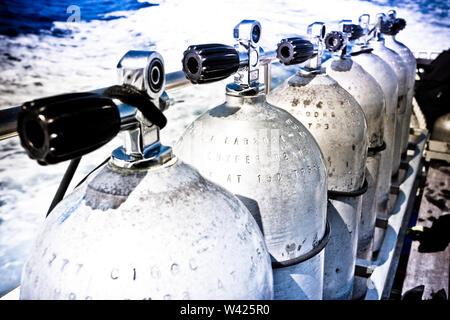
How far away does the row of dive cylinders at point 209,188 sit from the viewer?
36cm

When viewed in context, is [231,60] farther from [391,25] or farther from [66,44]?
[66,44]

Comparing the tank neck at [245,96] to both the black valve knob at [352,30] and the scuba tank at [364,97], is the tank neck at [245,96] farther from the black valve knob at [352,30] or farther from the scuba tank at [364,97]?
the black valve knob at [352,30]

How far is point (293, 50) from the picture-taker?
2.76 ft

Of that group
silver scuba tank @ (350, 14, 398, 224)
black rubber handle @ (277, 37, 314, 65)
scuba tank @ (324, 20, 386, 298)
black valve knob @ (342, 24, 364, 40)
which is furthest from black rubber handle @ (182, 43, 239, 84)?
silver scuba tank @ (350, 14, 398, 224)

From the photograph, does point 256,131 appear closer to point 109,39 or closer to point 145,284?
point 145,284

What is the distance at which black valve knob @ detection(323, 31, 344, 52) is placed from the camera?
3.85 feet

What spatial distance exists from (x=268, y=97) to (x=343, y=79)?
1.01 feet

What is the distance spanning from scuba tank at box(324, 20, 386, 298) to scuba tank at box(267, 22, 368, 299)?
0.20 metres

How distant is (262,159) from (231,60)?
15 cm

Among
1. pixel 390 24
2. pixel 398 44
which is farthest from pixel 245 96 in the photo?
pixel 398 44

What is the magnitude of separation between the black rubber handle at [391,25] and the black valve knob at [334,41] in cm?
62

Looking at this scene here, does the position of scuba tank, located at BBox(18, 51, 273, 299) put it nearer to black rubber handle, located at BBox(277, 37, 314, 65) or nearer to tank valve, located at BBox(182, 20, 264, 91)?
tank valve, located at BBox(182, 20, 264, 91)

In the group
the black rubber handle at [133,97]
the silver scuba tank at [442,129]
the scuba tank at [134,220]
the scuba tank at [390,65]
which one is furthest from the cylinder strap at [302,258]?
the silver scuba tank at [442,129]

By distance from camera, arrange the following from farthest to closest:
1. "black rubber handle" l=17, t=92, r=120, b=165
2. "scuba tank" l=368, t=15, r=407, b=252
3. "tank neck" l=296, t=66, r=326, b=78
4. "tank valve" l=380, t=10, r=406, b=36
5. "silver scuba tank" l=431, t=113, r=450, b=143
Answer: "silver scuba tank" l=431, t=113, r=450, b=143 < "tank valve" l=380, t=10, r=406, b=36 < "scuba tank" l=368, t=15, r=407, b=252 < "tank neck" l=296, t=66, r=326, b=78 < "black rubber handle" l=17, t=92, r=120, b=165
